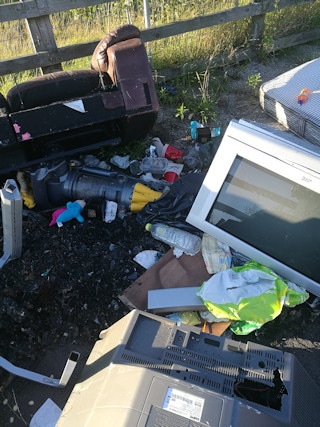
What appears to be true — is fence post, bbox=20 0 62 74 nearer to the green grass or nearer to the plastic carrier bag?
the green grass

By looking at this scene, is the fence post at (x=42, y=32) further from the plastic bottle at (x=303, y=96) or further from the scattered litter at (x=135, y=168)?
the plastic bottle at (x=303, y=96)

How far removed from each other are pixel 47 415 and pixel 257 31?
4.66 m

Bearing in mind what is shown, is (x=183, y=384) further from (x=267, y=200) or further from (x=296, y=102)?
(x=296, y=102)

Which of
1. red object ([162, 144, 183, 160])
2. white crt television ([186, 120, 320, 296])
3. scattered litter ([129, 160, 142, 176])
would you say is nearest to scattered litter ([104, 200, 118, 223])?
scattered litter ([129, 160, 142, 176])

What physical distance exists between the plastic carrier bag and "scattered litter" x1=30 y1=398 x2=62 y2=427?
1064 mm

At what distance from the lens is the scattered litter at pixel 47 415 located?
2156 mm

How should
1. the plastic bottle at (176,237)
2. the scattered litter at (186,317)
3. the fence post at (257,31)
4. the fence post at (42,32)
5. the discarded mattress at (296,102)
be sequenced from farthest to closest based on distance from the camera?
the fence post at (257,31) → the fence post at (42,32) → the discarded mattress at (296,102) → the plastic bottle at (176,237) → the scattered litter at (186,317)

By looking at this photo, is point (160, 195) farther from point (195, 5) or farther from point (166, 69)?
point (195, 5)

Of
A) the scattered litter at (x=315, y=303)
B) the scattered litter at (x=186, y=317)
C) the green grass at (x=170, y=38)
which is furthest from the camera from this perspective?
the green grass at (x=170, y=38)

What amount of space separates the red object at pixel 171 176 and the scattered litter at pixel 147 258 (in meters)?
0.74

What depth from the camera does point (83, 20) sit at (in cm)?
460

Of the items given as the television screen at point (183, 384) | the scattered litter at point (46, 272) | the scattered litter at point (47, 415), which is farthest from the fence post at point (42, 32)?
the scattered litter at point (47, 415)

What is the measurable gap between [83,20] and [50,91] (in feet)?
6.72

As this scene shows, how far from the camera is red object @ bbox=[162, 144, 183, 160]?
350 centimetres
